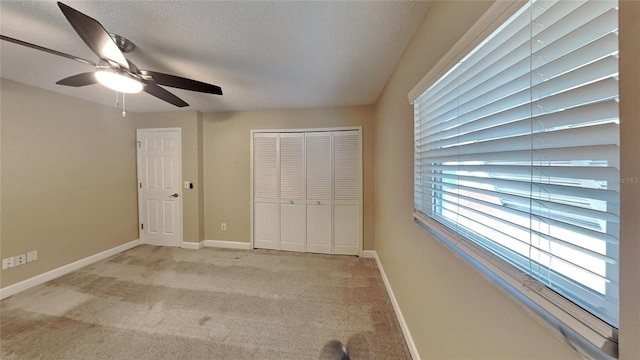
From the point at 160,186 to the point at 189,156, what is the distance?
2.44 feet

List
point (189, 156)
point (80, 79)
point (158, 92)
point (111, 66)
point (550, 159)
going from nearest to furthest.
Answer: point (550, 159), point (111, 66), point (80, 79), point (158, 92), point (189, 156)

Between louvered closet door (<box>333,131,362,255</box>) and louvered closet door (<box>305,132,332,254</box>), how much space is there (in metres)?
0.11

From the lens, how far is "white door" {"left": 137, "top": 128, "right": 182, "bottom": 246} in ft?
11.5

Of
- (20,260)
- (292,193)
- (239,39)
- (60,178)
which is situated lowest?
(20,260)

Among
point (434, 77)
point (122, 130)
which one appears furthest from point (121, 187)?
point (434, 77)

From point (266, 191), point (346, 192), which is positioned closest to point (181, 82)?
point (266, 191)

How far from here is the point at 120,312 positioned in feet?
6.35

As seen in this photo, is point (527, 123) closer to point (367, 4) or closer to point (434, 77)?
point (434, 77)

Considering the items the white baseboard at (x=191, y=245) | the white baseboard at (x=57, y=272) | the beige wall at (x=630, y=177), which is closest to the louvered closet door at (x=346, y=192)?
the white baseboard at (x=191, y=245)

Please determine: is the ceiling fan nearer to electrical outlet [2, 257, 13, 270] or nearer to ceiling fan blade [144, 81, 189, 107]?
ceiling fan blade [144, 81, 189, 107]

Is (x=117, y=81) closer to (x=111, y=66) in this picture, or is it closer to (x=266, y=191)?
(x=111, y=66)

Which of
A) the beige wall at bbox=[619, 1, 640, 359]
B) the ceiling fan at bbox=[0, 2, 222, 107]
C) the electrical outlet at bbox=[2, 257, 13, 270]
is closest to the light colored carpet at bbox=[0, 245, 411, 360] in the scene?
the electrical outlet at bbox=[2, 257, 13, 270]

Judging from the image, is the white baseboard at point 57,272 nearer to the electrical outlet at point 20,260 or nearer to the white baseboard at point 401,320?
the electrical outlet at point 20,260

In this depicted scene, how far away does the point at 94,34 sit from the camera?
114cm
